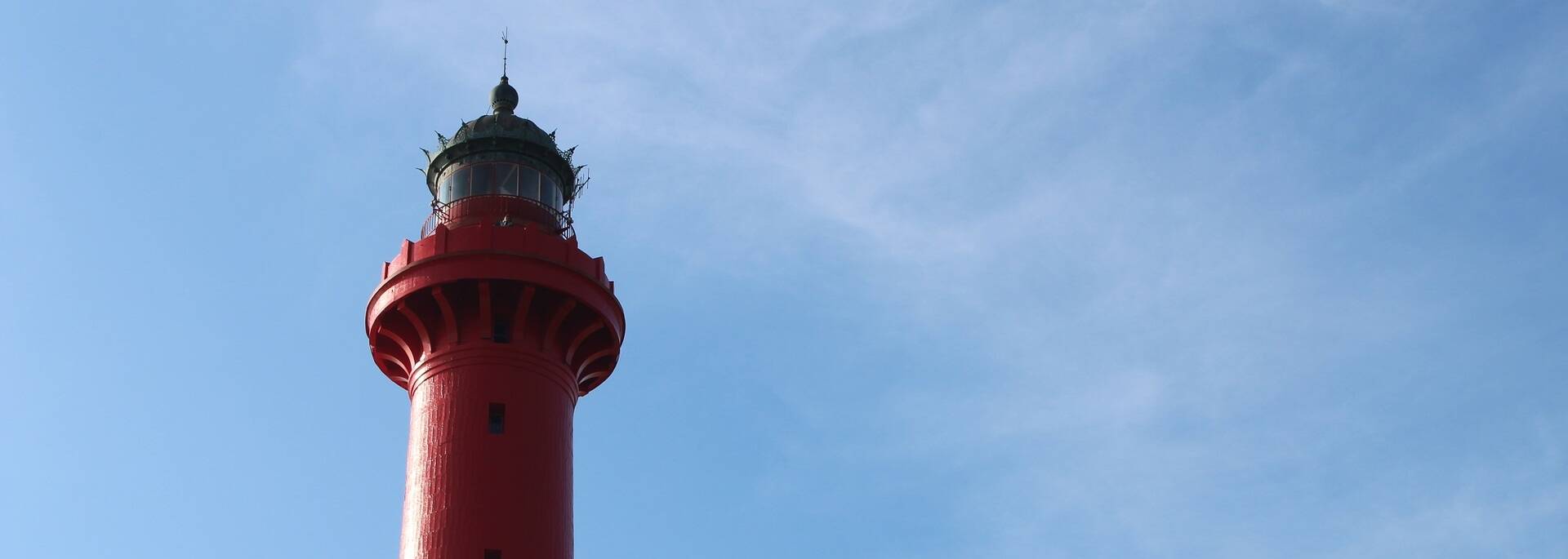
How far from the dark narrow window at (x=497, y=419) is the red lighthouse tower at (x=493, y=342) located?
23 mm

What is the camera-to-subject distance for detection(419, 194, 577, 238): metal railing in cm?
4100

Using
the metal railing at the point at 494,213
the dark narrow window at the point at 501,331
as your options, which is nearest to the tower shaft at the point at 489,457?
the dark narrow window at the point at 501,331

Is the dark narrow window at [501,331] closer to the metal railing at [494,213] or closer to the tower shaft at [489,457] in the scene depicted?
the tower shaft at [489,457]

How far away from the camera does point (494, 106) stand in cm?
4353

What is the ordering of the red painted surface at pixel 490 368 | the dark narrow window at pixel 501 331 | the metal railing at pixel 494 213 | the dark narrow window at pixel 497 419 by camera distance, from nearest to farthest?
the red painted surface at pixel 490 368 → the dark narrow window at pixel 497 419 → the dark narrow window at pixel 501 331 → the metal railing at pixel 494 213

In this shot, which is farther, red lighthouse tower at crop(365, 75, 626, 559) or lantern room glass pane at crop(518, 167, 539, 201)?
lantern room glass pane at crop(518, 167, 539, 201)

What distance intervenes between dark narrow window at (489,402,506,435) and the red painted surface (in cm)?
7

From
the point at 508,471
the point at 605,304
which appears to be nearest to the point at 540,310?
the point at 605,304

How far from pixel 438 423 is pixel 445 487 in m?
1.55

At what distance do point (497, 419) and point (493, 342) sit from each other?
1.71 m

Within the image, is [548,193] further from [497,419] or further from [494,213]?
[497,419]

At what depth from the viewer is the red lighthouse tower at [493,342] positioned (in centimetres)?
3659

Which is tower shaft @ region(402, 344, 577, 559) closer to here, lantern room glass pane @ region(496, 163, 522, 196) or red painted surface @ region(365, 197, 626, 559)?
red painted surface @ region(365, 197, 626, 559)

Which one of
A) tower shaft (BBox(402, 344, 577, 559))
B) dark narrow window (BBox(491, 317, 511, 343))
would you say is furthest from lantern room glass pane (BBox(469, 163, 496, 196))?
tower shaft (BBox(402, 344, 577, 559))
